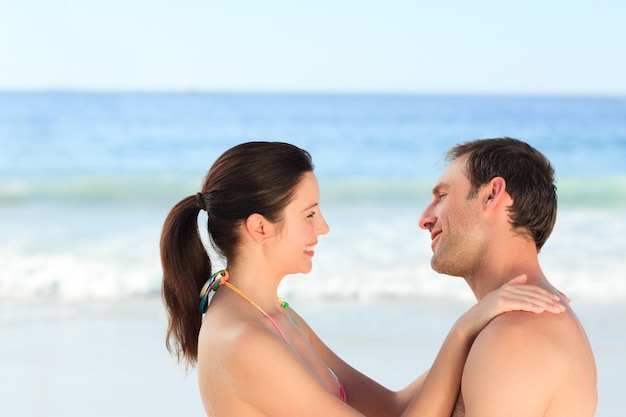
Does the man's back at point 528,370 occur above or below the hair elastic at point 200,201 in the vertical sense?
below

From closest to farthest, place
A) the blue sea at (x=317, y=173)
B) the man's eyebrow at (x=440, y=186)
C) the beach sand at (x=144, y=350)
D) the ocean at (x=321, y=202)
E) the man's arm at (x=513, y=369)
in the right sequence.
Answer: the man's arm at (x=513, y=369), the man's eyebrow at (x=440, y=186), the beach sand at (x=144, y=350), the ocean at (x=321, y=202), the blue sea at (x=317, y=173)

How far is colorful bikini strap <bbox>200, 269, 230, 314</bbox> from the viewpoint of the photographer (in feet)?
8.52

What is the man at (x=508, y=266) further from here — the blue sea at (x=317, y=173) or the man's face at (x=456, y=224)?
the blue sea at (x=317, y=173)

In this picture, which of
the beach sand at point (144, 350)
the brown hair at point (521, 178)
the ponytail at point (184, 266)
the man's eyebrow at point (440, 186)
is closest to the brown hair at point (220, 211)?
the ponytail at point (184, 266)

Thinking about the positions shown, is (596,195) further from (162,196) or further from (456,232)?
(456,232)

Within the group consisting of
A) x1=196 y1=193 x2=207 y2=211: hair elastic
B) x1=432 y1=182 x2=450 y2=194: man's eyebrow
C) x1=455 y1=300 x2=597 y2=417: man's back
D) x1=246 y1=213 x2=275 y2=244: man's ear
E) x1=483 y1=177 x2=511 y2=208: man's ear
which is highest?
x1=483 y1=177 x2=511 y2=208: man's ear

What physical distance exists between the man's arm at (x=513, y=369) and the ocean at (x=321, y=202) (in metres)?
0.61

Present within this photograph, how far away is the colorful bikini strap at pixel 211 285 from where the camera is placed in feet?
8.52

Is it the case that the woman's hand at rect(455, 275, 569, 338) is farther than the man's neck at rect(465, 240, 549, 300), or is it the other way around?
the man's neck at rect(465, 240, 549, 300)

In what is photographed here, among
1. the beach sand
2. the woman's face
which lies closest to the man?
the woman's face

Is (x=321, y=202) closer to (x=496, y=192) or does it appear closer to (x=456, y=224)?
(x=456, y=224)

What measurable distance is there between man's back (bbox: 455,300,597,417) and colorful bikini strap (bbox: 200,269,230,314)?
72cm

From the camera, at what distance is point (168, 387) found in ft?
18.7

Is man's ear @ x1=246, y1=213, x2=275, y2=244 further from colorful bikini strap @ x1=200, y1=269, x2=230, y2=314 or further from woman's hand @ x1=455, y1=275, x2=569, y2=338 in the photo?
woman's hand @ x1=455, y1=275, x2=569, y2=338
